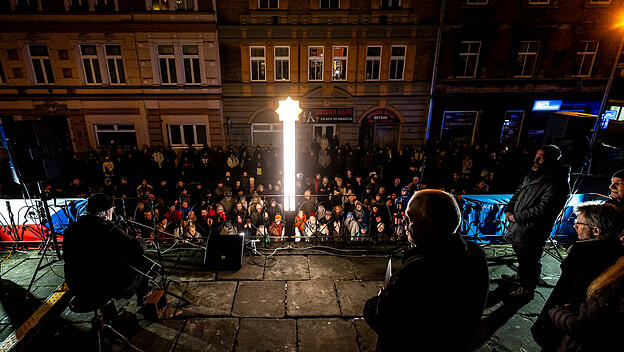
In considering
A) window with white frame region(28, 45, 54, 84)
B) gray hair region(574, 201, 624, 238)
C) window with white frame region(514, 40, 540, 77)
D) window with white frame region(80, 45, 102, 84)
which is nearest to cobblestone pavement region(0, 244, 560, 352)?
gray hair region(574, 201, 624, 238)

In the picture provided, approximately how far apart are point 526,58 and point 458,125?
17.2 feet

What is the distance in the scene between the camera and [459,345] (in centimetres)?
185

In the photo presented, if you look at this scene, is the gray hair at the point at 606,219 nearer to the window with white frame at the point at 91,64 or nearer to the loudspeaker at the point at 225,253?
the loudspeaker at the point at 225,253

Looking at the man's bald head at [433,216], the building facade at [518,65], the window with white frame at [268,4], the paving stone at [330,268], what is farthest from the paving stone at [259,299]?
the building facade at [518,65]

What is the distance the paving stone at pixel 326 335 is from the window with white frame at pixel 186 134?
47.2 ft

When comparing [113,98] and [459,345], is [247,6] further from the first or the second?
[459,345]

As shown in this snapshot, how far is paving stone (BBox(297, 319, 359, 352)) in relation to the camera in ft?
11.5

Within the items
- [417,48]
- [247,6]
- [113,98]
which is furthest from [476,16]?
[113,98]

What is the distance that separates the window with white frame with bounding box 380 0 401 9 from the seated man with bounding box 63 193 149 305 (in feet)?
52.3

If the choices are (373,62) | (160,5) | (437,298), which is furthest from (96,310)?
(160,5)

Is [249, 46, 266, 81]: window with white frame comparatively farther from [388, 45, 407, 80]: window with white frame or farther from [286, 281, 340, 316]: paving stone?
[286, 281, 340, 316]: paving stone

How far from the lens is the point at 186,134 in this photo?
16.3 meters

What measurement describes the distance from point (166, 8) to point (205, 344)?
1658 cm

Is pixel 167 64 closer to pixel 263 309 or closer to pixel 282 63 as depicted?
pixel 282 63
